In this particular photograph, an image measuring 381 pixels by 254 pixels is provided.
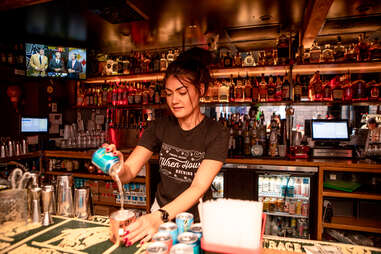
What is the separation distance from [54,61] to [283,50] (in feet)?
11.0

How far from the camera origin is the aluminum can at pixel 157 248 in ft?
2.53

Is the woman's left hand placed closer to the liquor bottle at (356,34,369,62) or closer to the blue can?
the blue can

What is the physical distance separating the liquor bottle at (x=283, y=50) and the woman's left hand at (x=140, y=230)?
2958 millimetres

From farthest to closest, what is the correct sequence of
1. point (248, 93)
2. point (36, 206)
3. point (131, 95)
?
point (131, 95) < point (248, 93) < point (36, 206)

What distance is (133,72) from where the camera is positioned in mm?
4043

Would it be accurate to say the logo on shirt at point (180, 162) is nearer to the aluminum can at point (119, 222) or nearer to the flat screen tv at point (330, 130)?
the aluminum can at point (119, 222)

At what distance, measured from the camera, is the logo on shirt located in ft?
5.13

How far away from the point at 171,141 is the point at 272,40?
122 inches

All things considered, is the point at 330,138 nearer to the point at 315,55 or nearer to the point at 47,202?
the point at 315,55

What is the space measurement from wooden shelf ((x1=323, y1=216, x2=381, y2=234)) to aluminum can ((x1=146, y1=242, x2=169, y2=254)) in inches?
100

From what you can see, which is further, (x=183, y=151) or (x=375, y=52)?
(x=375, y=52)

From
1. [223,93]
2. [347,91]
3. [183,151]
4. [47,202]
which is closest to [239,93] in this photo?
[223,93]

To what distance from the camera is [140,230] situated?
996 millimetres

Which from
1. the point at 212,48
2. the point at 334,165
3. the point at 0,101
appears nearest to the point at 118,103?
the point at 212,48
